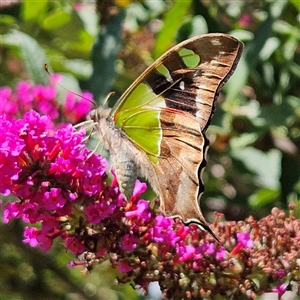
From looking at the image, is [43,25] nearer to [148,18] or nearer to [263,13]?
[148,18]

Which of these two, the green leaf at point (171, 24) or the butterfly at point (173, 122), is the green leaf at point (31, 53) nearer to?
the green leaf at point (171, 24)

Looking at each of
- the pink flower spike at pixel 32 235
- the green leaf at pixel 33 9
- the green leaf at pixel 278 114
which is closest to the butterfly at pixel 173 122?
the pink flower spike at pixel 32 235

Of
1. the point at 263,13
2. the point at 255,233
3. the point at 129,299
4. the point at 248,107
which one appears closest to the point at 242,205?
the point at 248,107

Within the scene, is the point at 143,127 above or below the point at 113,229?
above

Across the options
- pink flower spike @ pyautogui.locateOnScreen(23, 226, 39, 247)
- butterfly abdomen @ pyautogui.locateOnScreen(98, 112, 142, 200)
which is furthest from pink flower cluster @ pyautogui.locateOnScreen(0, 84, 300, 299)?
butterfly abdomen @ pyautogui.locateOnScreen(98, 112, 142, 200)

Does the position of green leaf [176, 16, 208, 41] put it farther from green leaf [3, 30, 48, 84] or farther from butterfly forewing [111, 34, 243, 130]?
butterfly forewing [111, 34, 243, 130]

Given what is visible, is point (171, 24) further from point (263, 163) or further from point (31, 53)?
point (263, 163)

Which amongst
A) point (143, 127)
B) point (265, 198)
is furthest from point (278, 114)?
point (143, 127)
